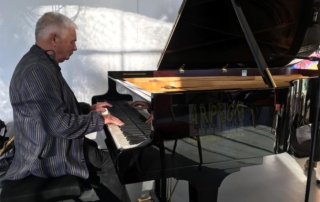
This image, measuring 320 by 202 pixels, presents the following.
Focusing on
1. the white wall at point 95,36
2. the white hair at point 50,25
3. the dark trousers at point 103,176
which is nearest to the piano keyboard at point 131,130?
the dark trousers at point 103,176

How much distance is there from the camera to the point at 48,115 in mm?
1356

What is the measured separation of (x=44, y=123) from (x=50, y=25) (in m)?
0.57

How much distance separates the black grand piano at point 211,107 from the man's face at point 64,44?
449mm

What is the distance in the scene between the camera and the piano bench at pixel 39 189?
4.22ft

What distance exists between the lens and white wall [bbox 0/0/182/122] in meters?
2.96

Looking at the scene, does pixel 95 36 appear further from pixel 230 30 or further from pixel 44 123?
pixel 44 123

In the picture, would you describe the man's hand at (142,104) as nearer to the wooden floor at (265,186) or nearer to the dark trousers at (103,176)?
the dark trousers at (103,176)

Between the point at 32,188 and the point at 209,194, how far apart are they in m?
0.88

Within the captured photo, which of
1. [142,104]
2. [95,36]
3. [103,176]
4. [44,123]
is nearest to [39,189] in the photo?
[44,123]

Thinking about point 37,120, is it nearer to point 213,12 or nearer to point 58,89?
point 58,89

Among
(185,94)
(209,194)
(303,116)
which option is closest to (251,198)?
(303,116)

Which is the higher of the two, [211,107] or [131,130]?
[211,107]

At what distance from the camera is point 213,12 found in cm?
214

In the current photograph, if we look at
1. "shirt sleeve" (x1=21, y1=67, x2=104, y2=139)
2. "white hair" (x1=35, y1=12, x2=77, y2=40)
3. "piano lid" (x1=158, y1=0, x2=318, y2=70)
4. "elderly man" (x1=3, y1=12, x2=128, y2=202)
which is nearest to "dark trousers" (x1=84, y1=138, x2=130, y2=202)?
"elderly man" (x1=3, y1=12, x2=128, y2=202)
